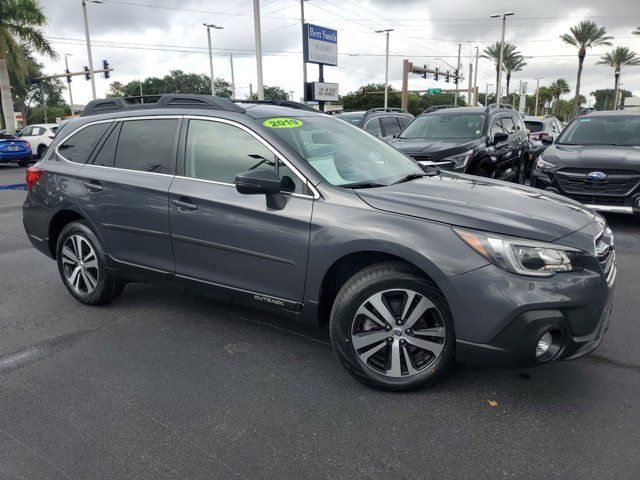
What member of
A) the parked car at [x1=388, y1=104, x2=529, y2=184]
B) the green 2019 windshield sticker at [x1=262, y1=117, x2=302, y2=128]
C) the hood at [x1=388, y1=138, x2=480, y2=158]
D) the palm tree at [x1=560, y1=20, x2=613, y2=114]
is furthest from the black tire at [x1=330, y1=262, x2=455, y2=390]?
the palm tree at [x1=560, y1=20, x2=613, y2=114]

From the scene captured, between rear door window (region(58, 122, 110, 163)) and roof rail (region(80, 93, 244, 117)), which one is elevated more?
roof rail (region(80, 93, 244, 117))

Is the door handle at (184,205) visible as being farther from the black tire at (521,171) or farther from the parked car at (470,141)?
the black tire at (521,171)

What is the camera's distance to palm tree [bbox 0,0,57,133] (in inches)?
1005

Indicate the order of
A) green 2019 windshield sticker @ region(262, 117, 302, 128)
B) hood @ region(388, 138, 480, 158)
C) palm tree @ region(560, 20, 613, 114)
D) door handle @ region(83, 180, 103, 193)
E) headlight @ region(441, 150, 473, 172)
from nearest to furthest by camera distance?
green 2019 windshield sticker @ region(262, 117, 302, 128) < door handle @ region(83, 180, 103, 193) < headlight @ region(441, 150, 473, 172) < hood @ region(388, 138, 480, 158) < palm tree @ region(560, 20, 613, 114)

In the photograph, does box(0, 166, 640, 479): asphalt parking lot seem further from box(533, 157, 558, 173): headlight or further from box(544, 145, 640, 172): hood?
box(533, 157, 558, 173): headlight

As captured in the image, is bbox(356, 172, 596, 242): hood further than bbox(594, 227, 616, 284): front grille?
No

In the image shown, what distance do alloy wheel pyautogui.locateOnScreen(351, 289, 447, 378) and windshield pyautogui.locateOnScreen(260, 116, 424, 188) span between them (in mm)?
830

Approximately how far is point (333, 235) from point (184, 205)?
1.23 meters

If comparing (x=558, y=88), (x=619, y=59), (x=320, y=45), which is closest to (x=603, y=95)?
(x=558, y=88)

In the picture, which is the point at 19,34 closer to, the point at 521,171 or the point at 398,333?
the point at 521,171

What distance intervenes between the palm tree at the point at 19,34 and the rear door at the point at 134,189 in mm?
26872

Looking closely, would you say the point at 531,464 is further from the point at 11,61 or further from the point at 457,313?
the point at 11,61

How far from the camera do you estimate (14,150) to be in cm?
1992

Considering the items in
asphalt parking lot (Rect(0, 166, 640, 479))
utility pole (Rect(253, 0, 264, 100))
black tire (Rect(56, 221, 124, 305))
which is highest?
utility pole (Rect(253, 0, 264, 100))
